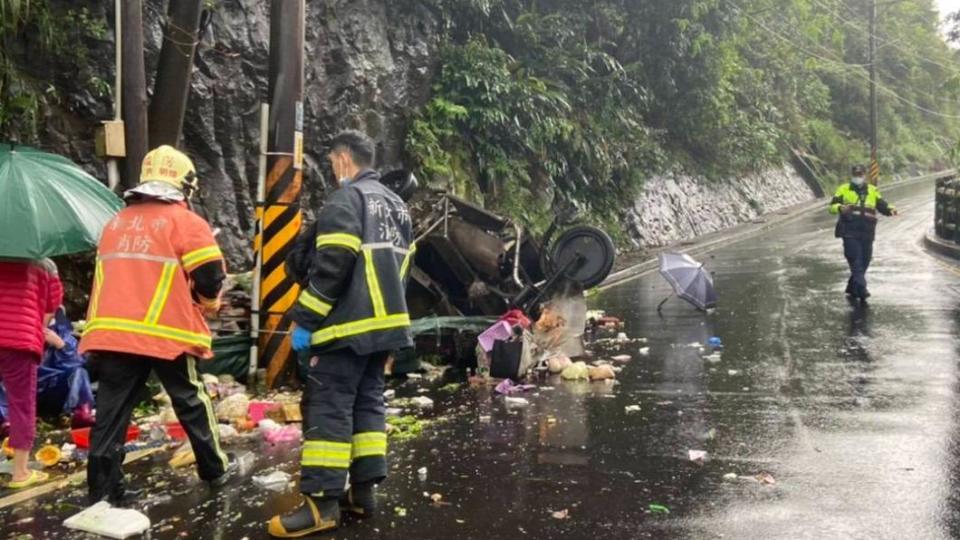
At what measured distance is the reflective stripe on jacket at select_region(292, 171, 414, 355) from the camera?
4.54 meters

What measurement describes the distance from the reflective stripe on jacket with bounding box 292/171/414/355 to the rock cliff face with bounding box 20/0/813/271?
6110 mm

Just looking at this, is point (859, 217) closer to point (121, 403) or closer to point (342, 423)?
point (342, 423)

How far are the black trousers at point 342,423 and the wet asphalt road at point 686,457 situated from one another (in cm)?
30

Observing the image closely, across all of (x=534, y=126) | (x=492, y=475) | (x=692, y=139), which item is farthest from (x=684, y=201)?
(x=492, y=475)

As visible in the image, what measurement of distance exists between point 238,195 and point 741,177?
24461mm

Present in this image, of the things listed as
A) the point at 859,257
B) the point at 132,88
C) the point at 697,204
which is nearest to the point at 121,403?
the point at 132,88

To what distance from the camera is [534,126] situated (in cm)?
1892

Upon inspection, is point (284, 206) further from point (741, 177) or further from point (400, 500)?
point (741, 177)

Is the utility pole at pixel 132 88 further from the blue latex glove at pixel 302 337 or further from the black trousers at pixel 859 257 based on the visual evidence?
the black trousers at pixel 859 257

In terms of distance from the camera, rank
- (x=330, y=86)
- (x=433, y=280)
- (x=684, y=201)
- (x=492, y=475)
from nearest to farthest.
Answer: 1. (x=492, y=475)
2. (x=433, y=280)
3. (x=330, y=86)
4. (x=684, y=201)

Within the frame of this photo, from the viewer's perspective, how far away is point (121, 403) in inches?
189

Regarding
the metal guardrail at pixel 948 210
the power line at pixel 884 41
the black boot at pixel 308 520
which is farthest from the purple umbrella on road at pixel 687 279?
the power line at pixel 884 41

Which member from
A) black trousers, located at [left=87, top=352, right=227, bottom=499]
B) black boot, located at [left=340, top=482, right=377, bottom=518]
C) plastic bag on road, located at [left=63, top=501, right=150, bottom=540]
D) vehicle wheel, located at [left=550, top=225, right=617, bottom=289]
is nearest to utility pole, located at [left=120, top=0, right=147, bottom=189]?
black trousers, located at [left=87, top=352, right=227, bottom=499]

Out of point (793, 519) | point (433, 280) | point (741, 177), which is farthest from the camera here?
point (741, 177)
